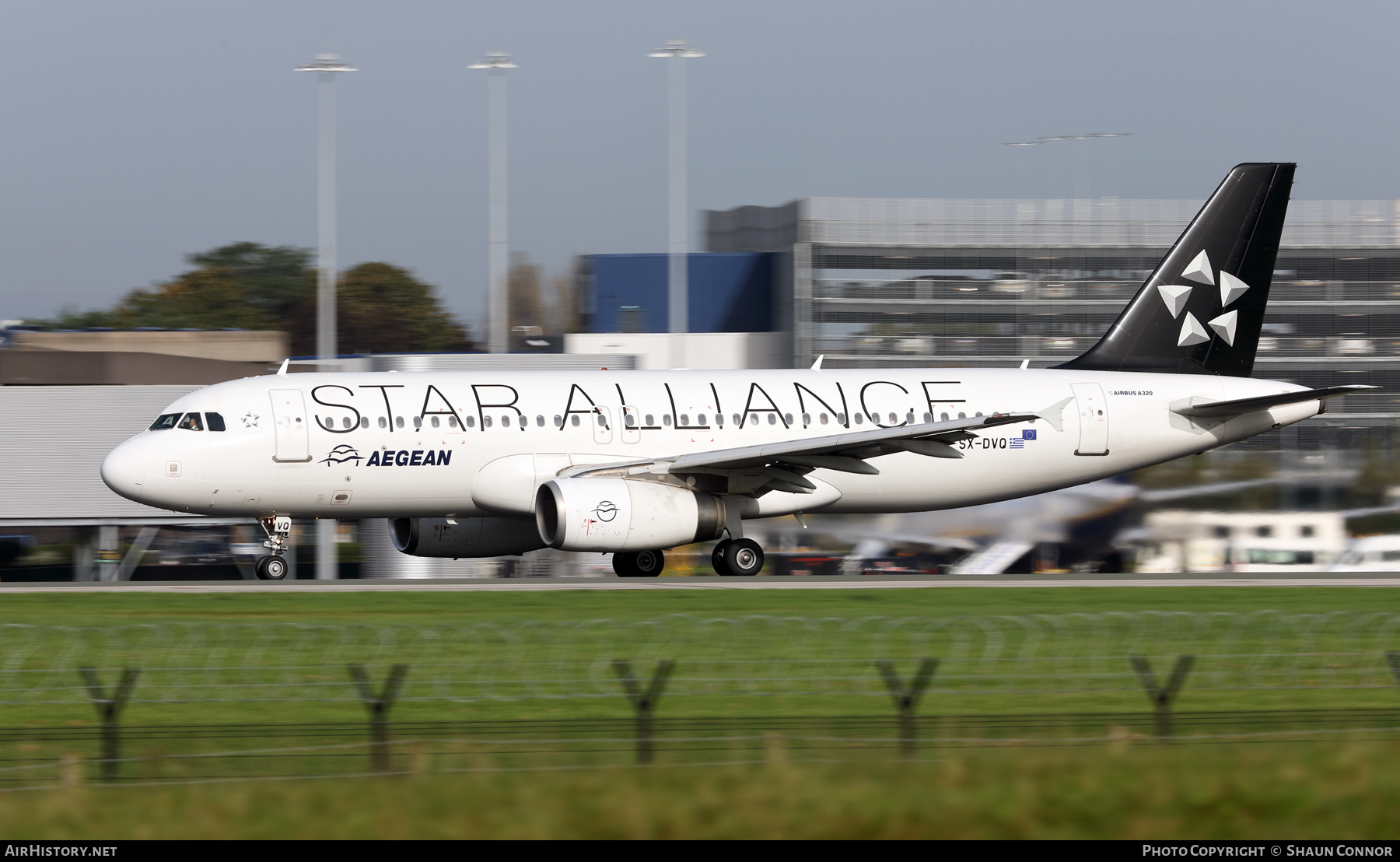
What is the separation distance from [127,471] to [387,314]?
100283mm

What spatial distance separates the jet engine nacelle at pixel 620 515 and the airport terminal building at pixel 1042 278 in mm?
76900

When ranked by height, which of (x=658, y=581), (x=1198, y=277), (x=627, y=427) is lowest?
(x=658, y=581)

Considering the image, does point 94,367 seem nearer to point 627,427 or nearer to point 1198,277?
point 627,427

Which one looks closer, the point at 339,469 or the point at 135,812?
the point at 135,812

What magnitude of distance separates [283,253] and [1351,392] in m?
116

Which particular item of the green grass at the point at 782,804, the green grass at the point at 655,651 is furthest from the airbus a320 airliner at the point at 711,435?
the green grass at the point at 782,804

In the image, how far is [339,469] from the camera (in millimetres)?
29797

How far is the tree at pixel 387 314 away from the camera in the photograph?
127m

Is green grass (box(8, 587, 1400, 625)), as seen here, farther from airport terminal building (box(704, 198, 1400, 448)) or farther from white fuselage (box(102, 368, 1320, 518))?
airport terminal building (box(704, 198, 1400, 448))

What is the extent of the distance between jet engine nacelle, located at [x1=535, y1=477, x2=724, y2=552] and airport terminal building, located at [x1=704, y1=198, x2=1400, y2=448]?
252ft

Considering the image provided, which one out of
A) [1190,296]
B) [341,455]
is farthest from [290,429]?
[1190,296]

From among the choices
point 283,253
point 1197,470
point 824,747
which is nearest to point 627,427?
point 1197,470

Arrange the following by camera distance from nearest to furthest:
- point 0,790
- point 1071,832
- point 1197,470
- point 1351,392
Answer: point 1071,832
point 0,790
point 1351,392
point 1197,470

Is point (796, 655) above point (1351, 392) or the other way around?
the other way around
